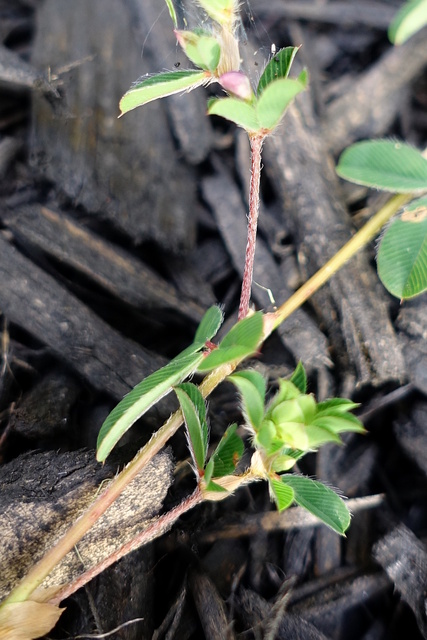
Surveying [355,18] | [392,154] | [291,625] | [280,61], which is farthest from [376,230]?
[355,18]

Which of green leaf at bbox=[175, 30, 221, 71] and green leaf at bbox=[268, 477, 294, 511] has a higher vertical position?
green leaf at bbox=[175, 30, 221, 71]

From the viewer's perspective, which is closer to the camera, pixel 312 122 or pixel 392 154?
pixel 392 154

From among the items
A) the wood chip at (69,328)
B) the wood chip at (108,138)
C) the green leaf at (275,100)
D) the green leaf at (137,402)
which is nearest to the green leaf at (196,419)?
the green leaf at (137,402)

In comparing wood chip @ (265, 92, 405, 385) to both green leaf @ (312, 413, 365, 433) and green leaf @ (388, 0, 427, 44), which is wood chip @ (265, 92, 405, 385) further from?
green leaf @ (388, 0, 427, 44)

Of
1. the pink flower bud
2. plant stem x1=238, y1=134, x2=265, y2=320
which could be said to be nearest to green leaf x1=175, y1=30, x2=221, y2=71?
the pink flower bud

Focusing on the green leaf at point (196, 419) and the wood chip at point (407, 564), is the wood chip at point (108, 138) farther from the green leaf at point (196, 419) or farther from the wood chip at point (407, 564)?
the wood chip at point (407, 564)

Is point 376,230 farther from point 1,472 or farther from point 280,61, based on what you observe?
point 1,472
